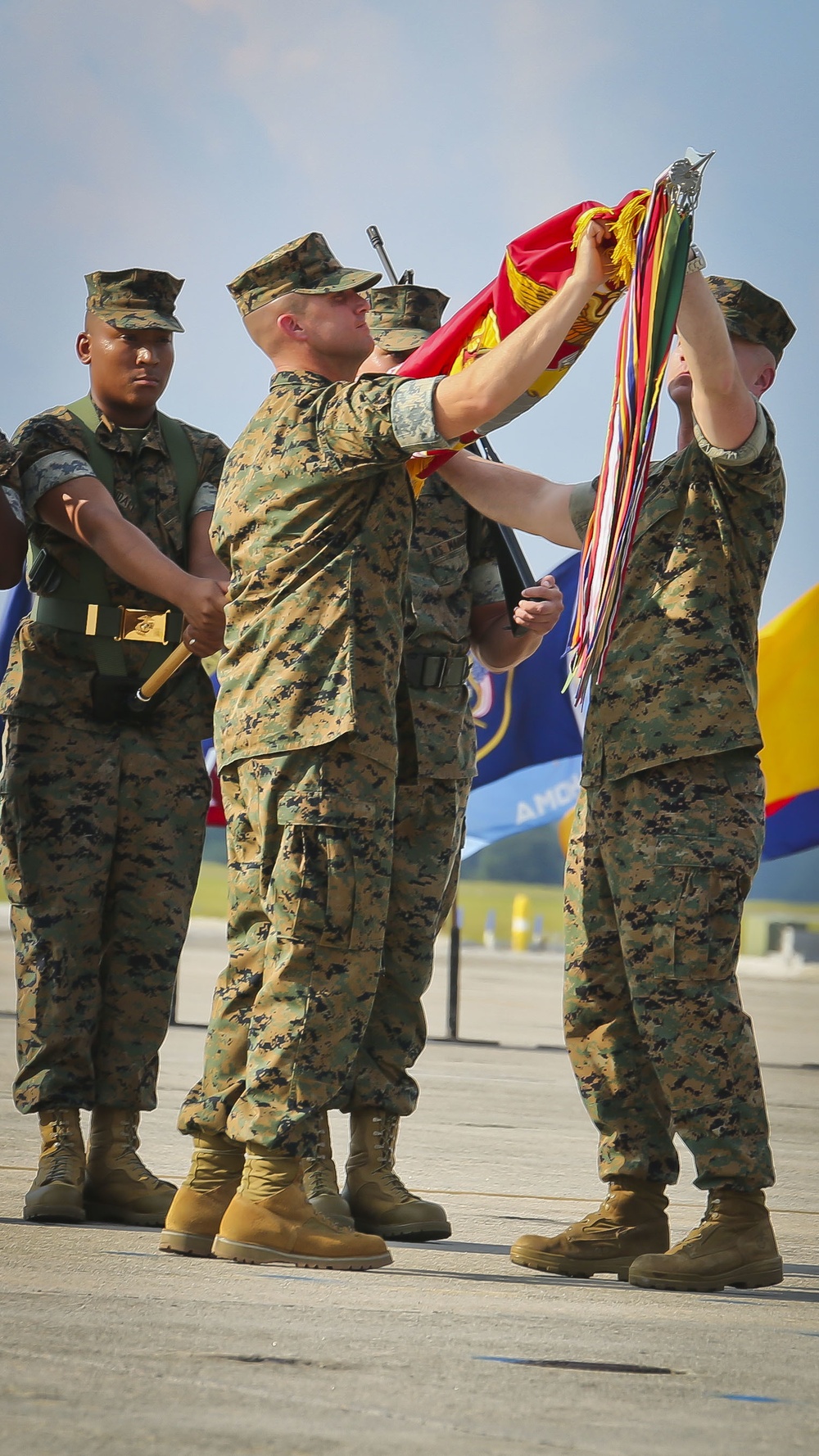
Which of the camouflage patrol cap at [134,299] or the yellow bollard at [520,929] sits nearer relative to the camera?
the camouflage patrol cap at [134,299]

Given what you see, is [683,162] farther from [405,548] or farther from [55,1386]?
[55,1386]

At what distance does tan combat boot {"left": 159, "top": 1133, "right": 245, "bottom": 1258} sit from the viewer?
3332 millimetres

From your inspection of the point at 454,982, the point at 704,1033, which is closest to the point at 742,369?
Answer: the point at 704,1033

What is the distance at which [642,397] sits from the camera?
3.22 metres

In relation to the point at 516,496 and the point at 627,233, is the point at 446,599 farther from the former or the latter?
the point at 627,233

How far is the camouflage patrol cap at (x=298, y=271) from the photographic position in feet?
11.7

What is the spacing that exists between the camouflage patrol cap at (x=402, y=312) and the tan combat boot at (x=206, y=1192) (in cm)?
215

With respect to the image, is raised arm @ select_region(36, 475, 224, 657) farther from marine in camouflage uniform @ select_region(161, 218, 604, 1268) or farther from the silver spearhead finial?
the silver spearhead finial

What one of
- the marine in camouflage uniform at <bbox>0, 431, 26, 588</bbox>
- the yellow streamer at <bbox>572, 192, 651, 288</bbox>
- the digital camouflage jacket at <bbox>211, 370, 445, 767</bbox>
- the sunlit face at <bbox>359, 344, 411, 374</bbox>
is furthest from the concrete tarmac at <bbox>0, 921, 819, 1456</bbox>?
the sunlit face at <bbox>359, 344, 411, 374</bbox>

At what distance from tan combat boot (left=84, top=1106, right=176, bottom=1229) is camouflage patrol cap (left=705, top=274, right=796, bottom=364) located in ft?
7.39

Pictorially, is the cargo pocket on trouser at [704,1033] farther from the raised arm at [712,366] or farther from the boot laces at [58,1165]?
the boot laces at [58,1165]

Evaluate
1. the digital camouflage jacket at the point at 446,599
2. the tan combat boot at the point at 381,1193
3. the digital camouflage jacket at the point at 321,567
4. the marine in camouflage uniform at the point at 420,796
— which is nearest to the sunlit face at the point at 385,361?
the marine in camouflage uniform at the point at 420,796

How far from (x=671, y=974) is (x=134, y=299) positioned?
7.23ft

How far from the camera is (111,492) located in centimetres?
415
